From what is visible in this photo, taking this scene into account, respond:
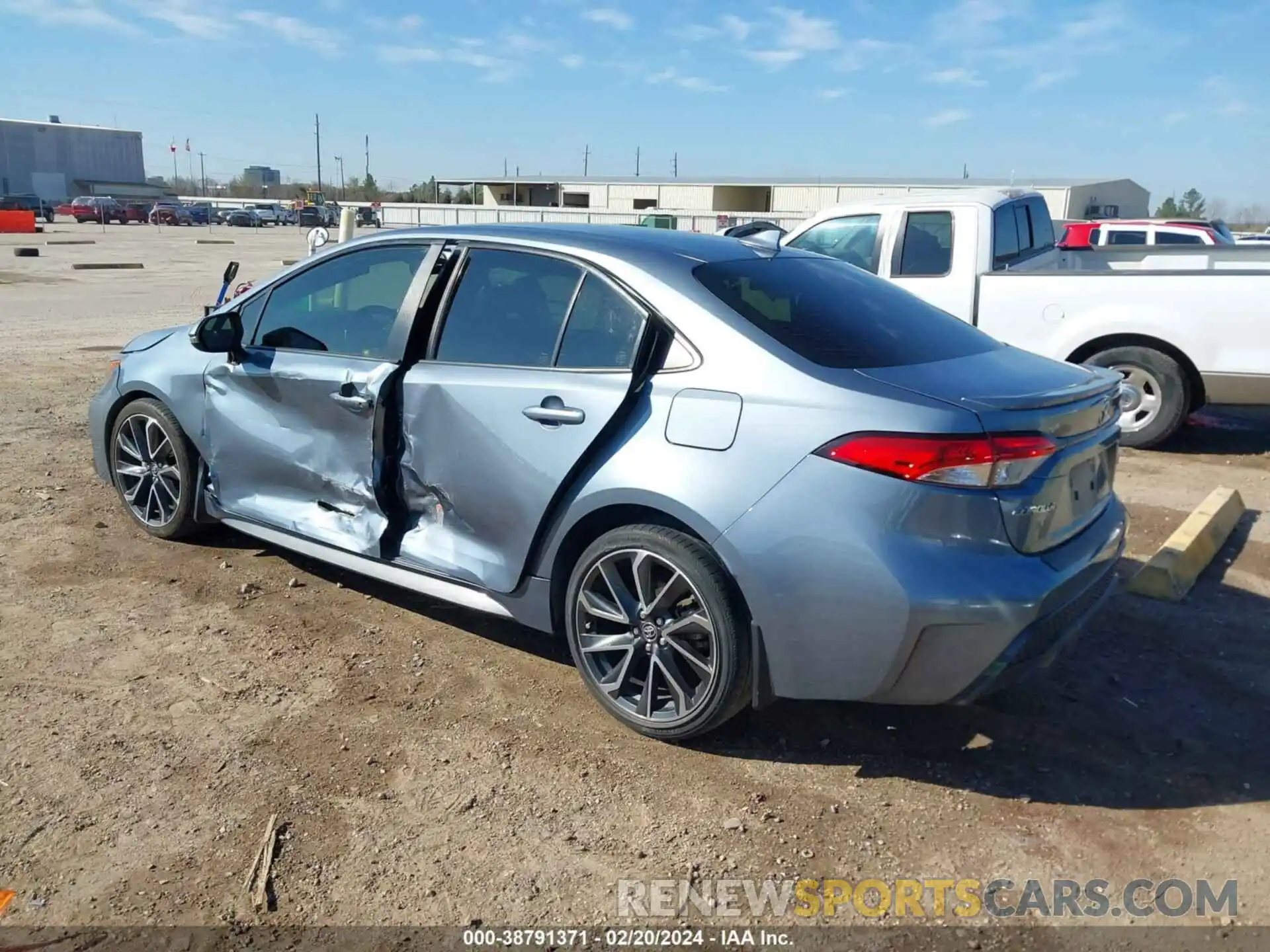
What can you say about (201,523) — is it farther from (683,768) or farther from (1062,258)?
(1062,258)

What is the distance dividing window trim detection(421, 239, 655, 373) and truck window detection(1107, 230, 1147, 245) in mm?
16375

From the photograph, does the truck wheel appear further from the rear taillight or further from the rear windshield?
the rear taillight

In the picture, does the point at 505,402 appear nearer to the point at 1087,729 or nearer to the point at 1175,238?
the point at 1087,729

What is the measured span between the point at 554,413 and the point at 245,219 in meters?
74.2

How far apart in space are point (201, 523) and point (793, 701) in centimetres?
312

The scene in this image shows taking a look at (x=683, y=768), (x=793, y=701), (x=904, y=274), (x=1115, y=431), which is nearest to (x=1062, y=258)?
(x=904, y=274)

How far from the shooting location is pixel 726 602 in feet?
10.5

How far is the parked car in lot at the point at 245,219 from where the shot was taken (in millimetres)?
70062

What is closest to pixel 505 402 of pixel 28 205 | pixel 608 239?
pixel 608 239

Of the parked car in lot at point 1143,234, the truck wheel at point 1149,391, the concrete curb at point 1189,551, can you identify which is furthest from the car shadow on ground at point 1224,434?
the parked car in lot at point 1143,234

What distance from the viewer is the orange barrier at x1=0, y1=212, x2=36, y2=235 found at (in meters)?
47.3

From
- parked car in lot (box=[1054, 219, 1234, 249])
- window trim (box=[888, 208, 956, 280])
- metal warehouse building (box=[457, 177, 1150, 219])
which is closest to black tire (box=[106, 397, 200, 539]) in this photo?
window trim (box=[888, 208, 956, 280])

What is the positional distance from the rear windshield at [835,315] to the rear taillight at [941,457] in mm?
369

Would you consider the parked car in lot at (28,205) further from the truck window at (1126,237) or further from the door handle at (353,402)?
the door handle at (353,402)
